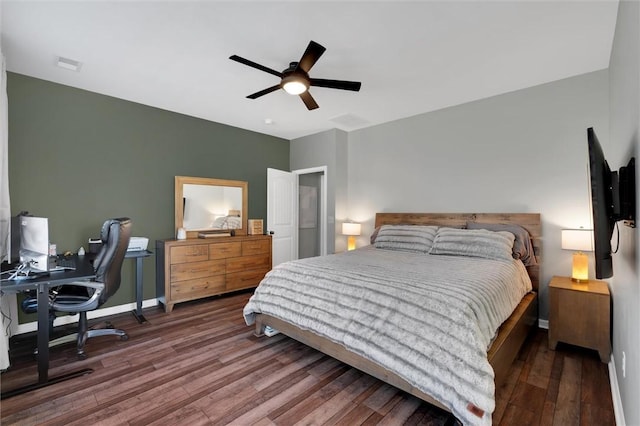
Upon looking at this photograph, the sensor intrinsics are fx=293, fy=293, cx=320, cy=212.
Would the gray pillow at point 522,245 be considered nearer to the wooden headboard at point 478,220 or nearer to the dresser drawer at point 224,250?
the wooden headboard at point 478,220

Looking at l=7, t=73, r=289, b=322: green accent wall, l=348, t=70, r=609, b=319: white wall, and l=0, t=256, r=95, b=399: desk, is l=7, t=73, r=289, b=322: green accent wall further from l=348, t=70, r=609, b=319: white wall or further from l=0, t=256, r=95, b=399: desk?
l=348, t=70, r=609, b=319: white wall

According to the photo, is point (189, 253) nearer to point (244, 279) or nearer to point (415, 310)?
point (244, 279)

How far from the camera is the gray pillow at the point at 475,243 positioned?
2979 mm

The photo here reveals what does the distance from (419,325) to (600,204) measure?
3.60ft

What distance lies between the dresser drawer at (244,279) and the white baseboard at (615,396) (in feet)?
12.7

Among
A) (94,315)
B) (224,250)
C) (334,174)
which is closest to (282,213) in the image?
(334,174)

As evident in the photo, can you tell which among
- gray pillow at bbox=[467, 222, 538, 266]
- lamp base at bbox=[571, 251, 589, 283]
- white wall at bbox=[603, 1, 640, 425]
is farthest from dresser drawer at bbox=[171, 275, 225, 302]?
lamp base at bbox=[571, 251, 589, 283]

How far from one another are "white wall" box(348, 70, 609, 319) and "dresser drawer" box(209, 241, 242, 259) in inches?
83.1

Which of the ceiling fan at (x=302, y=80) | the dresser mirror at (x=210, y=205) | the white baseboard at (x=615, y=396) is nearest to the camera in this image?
the white baseboard at (x=615, y=396)

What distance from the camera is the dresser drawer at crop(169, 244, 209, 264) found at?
3654mm

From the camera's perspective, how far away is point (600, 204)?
136cm

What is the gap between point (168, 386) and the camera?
6.84 ft

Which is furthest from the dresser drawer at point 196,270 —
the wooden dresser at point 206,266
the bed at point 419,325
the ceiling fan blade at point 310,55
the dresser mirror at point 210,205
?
the ceiling fan blade at point 310,55

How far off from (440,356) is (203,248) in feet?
10.5
